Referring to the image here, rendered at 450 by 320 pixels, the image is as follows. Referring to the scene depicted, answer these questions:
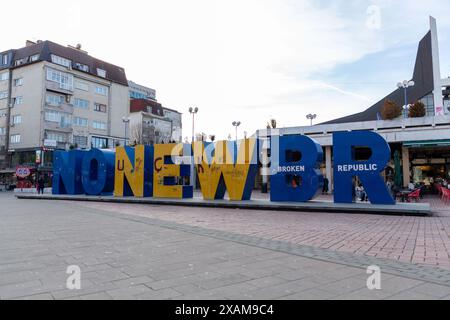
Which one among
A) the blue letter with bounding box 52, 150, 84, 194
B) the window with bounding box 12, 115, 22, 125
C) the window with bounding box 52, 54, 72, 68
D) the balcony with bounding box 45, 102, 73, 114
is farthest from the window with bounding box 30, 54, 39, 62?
the blue letter with bounding box 52, 150, 84, 194

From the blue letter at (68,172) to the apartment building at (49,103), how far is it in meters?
19.7

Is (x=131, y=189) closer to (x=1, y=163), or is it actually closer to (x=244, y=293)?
(x=244, y=293)

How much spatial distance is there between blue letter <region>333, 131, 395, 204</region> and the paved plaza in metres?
6.00

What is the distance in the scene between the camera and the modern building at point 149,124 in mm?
62531

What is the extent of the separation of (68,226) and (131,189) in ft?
43.8

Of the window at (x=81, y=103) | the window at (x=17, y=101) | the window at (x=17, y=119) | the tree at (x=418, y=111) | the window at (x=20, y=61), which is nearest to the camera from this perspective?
the tree at (x=418, y=111)

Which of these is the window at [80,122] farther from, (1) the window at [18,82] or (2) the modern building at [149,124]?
(2) the modern building at [149,124]

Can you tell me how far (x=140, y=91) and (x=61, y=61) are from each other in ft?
124

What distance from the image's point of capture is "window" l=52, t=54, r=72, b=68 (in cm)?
Answer: 4875

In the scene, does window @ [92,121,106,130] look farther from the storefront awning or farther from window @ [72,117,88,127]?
the storefront awning

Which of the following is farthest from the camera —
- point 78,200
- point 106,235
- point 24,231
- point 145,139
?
point 145,139

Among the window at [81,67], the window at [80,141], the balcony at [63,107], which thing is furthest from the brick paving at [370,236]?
the window at [81,67]
